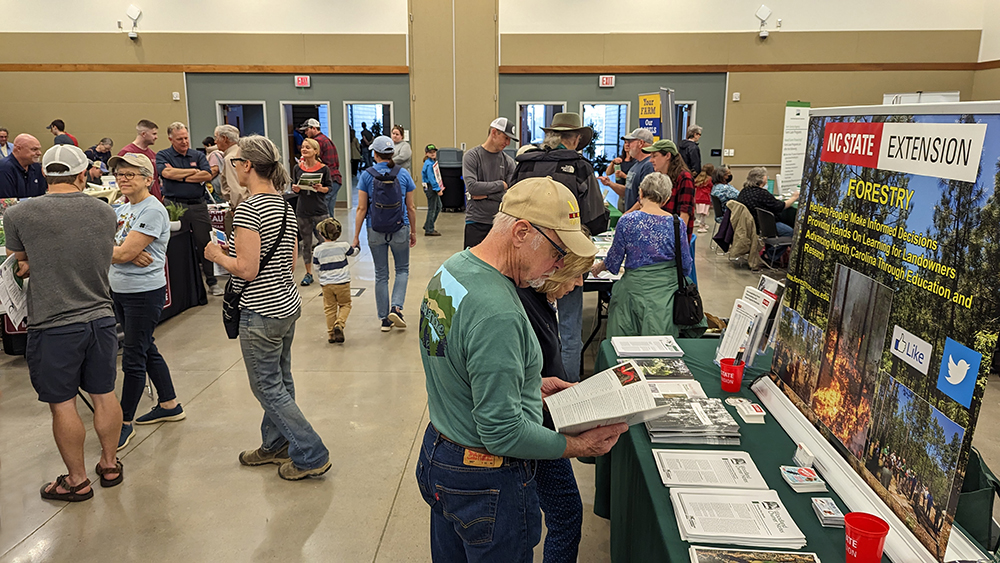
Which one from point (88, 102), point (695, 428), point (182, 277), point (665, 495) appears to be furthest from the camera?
point (88, 102)

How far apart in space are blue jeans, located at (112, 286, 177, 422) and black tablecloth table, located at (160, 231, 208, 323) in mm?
2417

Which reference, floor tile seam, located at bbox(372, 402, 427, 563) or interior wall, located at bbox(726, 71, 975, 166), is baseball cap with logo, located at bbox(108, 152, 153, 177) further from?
interior wall, located at bbox(726, 71, 975, 166)

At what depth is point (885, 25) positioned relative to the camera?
1359 cm

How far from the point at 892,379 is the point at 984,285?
40 centimetres

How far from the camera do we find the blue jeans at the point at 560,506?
218cm

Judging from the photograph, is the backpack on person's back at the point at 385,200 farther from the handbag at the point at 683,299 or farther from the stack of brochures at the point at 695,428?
the stack of brochures at the point at 695,428

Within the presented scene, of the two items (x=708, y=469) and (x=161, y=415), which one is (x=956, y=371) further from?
(x=161, y=415)

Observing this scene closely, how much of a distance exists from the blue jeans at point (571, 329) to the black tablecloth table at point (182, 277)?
3.88 meters

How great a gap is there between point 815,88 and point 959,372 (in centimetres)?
1433

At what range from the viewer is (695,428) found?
2.18 m

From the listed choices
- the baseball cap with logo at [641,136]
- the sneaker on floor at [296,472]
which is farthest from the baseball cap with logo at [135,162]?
the baseball cap with logo at [641,136]

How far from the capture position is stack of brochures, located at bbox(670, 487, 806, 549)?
1.64m

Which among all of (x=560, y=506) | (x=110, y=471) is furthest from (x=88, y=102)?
(x=560, y=506)

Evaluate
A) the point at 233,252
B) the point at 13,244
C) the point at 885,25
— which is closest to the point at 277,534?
the point at 233,252
